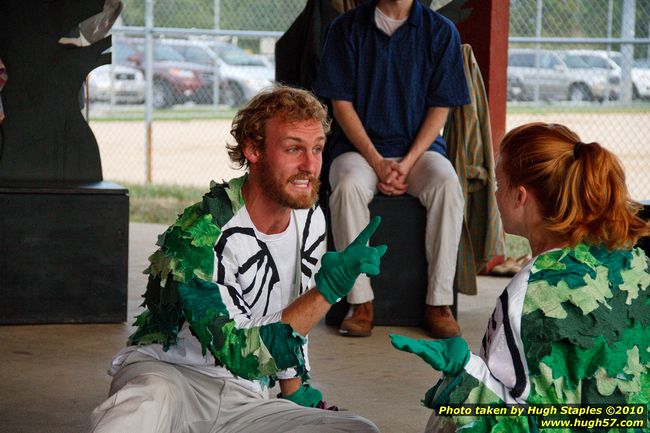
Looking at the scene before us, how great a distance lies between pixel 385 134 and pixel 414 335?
908 mm

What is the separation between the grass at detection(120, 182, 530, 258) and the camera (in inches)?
314

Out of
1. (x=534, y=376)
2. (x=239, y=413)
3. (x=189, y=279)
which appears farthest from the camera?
(x=239, y=413)

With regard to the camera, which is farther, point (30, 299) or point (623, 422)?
point (30, 299)

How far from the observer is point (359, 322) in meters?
4.57

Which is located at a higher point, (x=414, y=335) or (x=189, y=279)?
(x=189, y=279)

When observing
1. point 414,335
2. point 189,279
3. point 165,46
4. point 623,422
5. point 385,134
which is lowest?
point 414,335

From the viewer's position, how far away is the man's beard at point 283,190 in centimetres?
263

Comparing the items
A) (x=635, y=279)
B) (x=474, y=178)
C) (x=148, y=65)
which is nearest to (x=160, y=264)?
(x=635, y=279)

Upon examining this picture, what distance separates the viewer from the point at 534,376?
80.4 inches

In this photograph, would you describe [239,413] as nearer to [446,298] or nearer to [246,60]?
[446,298]

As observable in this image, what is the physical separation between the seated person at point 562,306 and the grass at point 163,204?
5335 mm

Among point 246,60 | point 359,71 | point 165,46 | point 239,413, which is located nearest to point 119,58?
point 165,46

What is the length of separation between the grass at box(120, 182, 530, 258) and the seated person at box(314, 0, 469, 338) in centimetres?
289

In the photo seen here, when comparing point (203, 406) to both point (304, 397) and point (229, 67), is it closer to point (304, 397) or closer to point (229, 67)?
point (304, 397)
